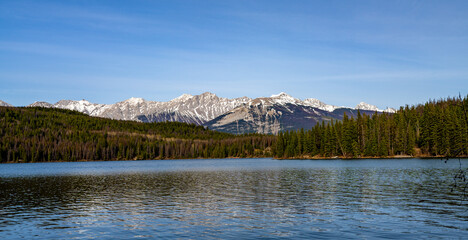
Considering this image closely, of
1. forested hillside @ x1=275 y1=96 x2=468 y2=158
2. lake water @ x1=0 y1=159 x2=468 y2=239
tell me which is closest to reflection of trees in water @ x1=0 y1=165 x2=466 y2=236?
lake water @ x1=0 y1=159 x2=468 y2=239

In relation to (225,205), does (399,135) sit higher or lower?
higher

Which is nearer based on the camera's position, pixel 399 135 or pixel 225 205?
pixel 225 205

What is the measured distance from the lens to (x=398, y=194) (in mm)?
47656

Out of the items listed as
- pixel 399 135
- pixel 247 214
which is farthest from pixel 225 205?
pixel 399 135

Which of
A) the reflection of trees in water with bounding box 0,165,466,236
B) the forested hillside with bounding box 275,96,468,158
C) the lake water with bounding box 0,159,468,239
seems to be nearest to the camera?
the lake water with bounding box 0,159,468,239

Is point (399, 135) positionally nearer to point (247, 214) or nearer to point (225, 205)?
point (225, 205)

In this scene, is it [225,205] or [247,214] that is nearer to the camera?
[247,214]

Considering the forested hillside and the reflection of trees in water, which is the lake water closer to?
the reflection of trees in water

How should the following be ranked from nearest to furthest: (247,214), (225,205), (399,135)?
1. (247,214)
2. (225,205)
3. (399,135)

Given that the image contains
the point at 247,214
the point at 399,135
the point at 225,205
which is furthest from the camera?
the point at 399,135

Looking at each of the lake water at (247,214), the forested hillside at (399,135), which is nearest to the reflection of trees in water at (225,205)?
the lake water at (247,214)

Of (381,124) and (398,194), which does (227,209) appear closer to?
(398,194)

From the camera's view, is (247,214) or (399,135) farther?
(399,135)

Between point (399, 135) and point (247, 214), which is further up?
point (399, 135)
